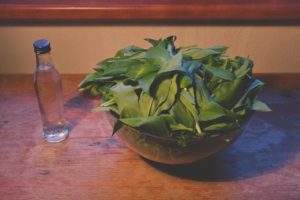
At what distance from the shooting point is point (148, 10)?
1.05 meters

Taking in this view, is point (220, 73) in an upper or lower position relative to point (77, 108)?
upper

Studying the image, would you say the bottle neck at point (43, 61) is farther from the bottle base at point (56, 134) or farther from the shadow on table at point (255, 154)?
the shadow on table at point (255, 154)

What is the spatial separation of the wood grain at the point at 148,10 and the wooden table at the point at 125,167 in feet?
1.05

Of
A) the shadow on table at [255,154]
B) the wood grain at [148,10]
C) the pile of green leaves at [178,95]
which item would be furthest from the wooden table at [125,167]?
the wood grain at [148,10]

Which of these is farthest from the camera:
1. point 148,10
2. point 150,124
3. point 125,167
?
point 148,10

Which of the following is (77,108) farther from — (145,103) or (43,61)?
(145,103)

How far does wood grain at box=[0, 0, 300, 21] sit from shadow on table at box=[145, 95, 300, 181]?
13.3 inches

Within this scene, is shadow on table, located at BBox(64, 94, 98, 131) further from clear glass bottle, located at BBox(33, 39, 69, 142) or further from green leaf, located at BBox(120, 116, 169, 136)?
green leaf, located at BBox(120, 116, 169, 136)

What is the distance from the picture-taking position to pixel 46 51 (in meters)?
0.73

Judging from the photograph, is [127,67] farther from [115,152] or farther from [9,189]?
[9,189]

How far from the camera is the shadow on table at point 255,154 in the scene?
714 mm

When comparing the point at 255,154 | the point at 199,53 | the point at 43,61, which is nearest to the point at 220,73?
the point at 199,53

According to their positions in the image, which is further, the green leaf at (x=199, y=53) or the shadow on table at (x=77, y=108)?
the shadow on table at (x=77, y=108)

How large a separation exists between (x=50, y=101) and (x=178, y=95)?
33cm
